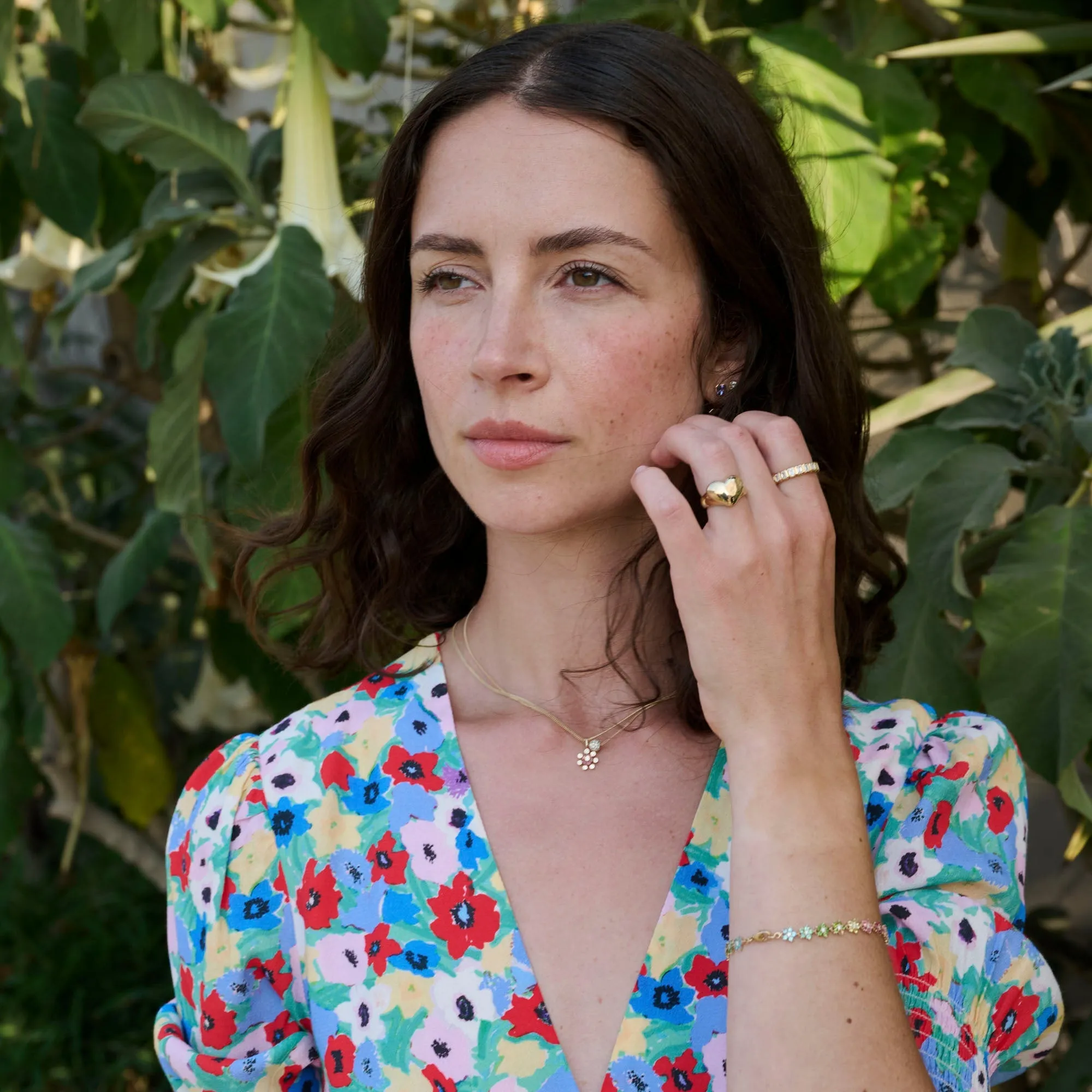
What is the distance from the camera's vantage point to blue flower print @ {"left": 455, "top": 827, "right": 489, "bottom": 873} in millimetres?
1165

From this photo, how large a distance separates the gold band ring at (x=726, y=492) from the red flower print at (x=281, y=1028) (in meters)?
0.55

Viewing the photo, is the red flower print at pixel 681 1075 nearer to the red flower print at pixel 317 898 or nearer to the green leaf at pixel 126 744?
the red flower print at pixel 317 898

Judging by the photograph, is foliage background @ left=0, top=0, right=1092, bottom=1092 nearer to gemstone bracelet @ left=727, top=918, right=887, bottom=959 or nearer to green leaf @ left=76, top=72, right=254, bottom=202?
green leaf @ left=76, top=72, right=254, bottom=202

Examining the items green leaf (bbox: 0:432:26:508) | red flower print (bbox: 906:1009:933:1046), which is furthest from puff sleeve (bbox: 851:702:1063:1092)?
green leaf (bbox: 0:432:26:508)

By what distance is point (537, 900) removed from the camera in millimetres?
1148

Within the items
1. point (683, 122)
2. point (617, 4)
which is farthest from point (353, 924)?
point (617, 4)

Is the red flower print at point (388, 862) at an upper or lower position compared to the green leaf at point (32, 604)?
upper

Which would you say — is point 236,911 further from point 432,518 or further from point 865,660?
point 865,660

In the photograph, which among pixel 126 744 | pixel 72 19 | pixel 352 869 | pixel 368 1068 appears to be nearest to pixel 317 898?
pixel 352 869

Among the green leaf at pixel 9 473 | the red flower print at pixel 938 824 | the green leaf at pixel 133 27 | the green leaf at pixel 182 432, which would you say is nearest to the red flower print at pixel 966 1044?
the red flower print at pixel 938 824

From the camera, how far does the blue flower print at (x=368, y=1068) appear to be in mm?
1117

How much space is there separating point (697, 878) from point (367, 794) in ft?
0.95

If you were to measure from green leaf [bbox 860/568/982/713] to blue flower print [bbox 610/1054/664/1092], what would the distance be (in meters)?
0.57

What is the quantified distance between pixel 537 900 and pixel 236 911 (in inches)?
9.9
